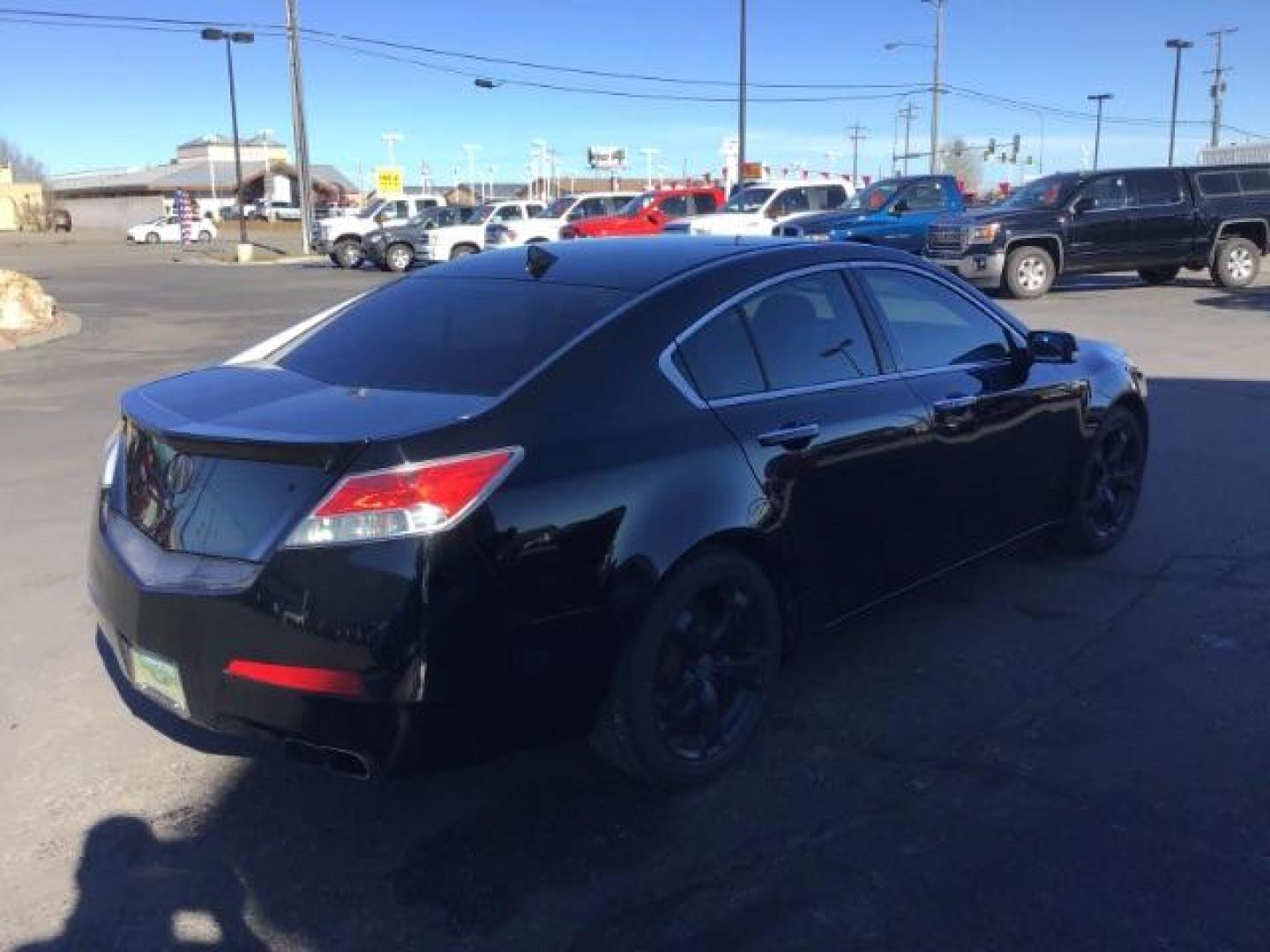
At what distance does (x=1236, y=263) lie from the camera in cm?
1953

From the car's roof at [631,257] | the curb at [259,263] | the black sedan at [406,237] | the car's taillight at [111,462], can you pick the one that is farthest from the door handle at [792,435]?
the curb at [259,263]

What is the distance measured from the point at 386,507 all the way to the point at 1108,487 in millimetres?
4098

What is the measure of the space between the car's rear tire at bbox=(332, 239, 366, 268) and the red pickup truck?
887 centimetres

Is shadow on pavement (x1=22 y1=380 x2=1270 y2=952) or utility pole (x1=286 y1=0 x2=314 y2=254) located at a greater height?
utility pole (x1=286 y1=0 x2=314 y2=254)

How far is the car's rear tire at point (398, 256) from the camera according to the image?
3159 cm

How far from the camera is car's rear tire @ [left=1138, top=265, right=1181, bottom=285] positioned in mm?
20406

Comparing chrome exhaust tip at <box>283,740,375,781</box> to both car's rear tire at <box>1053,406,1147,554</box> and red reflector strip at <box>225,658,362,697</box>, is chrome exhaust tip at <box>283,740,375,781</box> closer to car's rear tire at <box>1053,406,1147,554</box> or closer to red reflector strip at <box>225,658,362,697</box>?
red reflector strip at <box>225,658,362,697</box>

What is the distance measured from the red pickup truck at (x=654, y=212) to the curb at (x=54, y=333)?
1234 centimetres

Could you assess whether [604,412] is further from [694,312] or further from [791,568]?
[791,568]

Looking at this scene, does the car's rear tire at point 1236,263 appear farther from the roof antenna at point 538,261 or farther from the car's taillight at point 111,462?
the car's taillight at point 111,462

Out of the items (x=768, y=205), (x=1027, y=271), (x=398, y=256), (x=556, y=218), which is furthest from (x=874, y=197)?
(x=398, y=256)

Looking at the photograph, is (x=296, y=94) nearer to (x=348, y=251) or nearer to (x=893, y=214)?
(x=348, y=251)

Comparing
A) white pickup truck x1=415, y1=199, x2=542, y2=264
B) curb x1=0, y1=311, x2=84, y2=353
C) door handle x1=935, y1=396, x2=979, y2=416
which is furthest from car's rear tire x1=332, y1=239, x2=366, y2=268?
door handle x1=935, y1=396, x2=979, y2=416

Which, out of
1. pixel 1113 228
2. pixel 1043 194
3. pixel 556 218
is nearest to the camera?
pixel 1113 228
